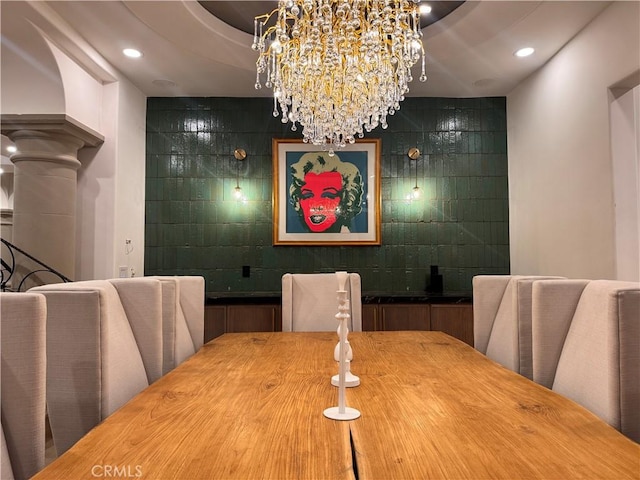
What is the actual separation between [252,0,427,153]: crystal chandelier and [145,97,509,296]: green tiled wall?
1618 mm

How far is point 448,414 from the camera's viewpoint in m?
1.10

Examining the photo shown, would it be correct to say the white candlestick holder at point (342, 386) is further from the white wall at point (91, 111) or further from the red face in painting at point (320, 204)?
the red face in painting at point (320, 204)

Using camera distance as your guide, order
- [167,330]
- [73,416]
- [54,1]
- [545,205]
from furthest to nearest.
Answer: [545,205], [54,1], [167,330], [73,416]

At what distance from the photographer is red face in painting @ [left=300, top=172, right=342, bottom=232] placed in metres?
4.10

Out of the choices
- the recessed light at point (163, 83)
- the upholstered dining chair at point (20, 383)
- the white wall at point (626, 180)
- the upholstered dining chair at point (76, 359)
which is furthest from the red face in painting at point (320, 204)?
the upholstered dining chair at point (20, 383)

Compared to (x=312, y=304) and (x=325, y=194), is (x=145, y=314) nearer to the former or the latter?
Result: (x=312, y=304)

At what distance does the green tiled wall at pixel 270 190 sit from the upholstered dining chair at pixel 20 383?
320cm

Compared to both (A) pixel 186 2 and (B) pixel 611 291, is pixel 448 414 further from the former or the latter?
(A) pixel 186 2

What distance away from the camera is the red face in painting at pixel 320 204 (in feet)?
13.5

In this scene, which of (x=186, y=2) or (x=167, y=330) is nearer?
(x=167, y=330)

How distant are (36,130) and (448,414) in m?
3.43

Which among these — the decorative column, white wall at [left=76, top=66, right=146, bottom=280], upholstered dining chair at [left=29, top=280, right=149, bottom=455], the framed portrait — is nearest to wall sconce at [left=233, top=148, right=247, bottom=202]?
the framed portrait

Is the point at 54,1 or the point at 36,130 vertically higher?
the point at 54,1

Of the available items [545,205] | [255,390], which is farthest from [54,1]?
[545,205]
